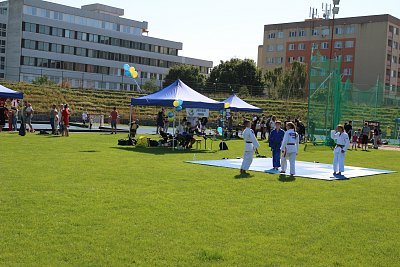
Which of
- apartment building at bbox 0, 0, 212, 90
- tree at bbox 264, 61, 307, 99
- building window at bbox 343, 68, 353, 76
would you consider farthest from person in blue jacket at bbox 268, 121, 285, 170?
building window at bbox 343, 68, 353, 76

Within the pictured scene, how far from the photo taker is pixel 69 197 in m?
9.99

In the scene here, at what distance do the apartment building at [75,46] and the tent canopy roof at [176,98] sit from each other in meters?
47.4

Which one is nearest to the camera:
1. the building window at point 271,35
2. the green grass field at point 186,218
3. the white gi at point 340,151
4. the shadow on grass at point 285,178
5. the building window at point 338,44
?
the green grass field at point 186,218

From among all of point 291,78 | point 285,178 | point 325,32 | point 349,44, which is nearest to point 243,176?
point 285,178

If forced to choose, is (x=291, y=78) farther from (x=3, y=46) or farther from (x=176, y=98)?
(x=176, y=98)

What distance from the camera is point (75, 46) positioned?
8506 cm

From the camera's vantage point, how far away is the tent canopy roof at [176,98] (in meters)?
23.7

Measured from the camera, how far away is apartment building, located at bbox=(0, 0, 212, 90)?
79.1m

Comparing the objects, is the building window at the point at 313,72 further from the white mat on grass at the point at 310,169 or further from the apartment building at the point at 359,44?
the apartment building at the point at 359,44

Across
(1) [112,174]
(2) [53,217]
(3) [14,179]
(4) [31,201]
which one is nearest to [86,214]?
(2) [53,217]

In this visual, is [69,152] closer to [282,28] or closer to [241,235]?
[241,235]

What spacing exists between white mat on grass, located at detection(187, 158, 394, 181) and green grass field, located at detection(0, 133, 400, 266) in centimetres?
125

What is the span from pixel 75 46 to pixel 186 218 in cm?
8043

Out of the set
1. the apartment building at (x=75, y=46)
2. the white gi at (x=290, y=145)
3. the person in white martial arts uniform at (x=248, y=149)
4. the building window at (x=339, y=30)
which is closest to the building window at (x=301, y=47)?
the building window at (x=339, y=30)
